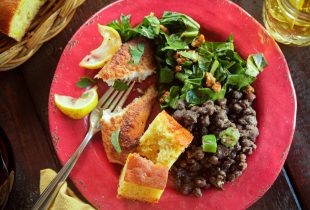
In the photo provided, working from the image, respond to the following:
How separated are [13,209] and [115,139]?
0.56 m

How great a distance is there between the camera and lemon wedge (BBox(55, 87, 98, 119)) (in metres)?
1.79

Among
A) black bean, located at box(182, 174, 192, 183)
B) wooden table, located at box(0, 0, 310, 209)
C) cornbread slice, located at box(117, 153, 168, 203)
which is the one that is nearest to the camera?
cornbread slice, located at box(117, 153, 168, 203)

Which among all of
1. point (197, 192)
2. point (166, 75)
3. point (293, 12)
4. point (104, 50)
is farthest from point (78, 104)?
point (293, 12)

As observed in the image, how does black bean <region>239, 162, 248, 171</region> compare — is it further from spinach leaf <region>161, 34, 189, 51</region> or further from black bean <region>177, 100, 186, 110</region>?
spinach leaf <region>161, 34, 189, 51</region>

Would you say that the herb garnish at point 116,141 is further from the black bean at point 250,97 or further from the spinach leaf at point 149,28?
the black bean at point 250,97

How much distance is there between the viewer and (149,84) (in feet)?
6.29

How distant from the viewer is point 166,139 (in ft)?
5.70

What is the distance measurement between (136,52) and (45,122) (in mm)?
513

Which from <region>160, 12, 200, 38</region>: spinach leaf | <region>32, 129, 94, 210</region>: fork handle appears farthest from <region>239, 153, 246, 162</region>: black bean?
<region>32, 129, 94, 210</region>: fork handle

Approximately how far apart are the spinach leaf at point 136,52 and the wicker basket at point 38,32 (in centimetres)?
28

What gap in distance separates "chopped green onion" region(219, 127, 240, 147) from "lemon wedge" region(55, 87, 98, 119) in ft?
1.68

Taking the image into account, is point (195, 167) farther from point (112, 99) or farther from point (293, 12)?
point (293, 12)

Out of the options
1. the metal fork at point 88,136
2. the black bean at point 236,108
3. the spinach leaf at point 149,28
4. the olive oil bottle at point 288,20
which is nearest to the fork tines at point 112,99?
the metal fork at point 88,136

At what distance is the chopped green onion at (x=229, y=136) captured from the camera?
5.55 feet
